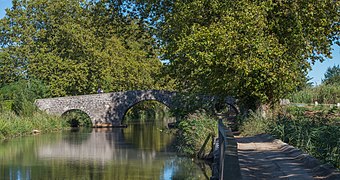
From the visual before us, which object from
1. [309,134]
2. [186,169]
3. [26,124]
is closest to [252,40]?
[186,169]

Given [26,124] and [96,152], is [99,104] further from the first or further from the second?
[96,152]

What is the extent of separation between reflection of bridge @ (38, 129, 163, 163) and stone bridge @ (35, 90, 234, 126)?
14715 millimetres

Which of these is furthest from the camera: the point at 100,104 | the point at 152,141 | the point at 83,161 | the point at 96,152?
the point at 100,104

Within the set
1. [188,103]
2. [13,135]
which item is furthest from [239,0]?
[13,135]

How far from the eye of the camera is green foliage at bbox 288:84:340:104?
40469 mm

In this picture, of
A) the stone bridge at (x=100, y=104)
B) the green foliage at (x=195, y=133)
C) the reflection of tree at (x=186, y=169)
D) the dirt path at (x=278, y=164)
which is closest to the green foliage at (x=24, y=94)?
the stone bridge at (x=100, y=104)

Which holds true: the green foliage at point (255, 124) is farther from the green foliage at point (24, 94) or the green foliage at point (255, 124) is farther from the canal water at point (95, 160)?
the green foliage at point (24, 94)

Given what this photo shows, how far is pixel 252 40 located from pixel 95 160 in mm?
7517

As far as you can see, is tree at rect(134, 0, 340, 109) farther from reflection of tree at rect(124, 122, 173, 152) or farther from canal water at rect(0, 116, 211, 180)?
reflection of tree at rect(124, 122, 173, 152)

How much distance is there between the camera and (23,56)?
45781 millimetres

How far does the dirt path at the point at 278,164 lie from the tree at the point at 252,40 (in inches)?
189

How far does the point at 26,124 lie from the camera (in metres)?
35.1

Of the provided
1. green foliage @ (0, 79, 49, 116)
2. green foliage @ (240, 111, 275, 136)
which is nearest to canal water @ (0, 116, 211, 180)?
green foliage @ (240, 111, 275, 136)

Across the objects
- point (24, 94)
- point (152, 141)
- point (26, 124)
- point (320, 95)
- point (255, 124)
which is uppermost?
point (24, 94)
